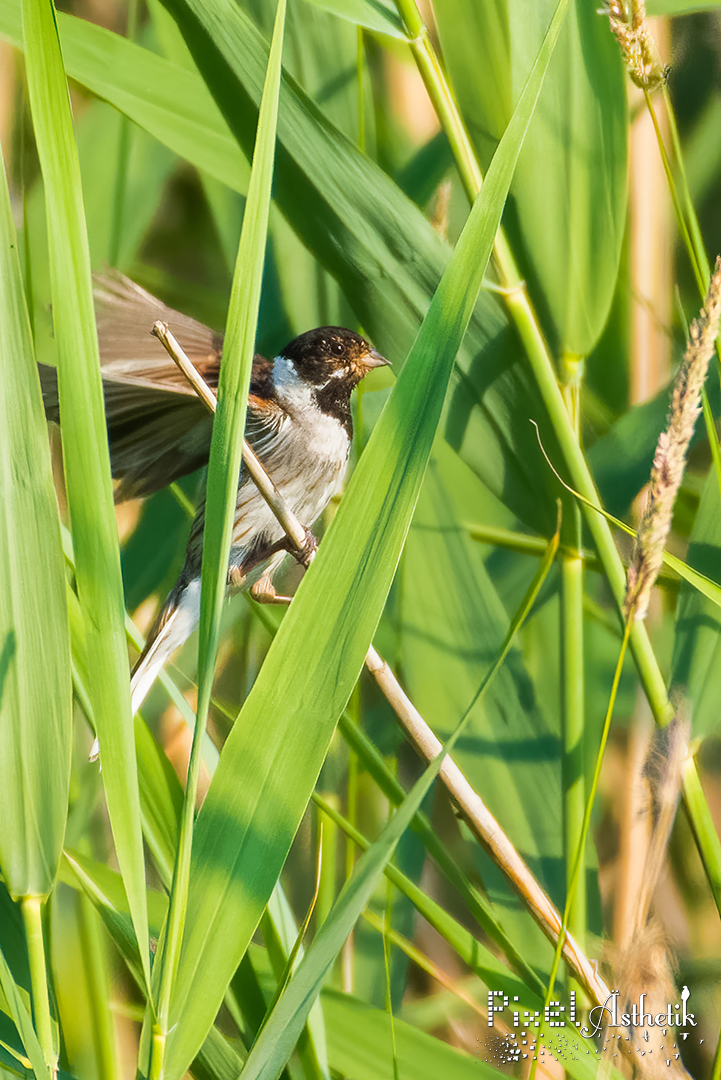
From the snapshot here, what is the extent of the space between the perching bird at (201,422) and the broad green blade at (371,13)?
306 mm

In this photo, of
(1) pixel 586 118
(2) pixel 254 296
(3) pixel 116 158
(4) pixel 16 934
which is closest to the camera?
(2) pixel 254 296

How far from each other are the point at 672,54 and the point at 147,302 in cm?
70

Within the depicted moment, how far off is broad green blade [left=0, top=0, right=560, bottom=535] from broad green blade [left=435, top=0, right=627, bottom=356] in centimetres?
10

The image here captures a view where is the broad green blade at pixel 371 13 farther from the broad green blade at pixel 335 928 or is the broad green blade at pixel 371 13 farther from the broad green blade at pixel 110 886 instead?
the broad green blade at pixel 110 886

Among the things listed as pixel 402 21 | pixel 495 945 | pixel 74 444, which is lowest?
pixel 495 945

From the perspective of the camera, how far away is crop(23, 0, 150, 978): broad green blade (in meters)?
0.51

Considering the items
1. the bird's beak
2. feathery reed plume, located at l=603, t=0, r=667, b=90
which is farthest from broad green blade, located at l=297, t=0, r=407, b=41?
the bird's beak

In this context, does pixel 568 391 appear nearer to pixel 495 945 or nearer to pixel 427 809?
pixel 427 809

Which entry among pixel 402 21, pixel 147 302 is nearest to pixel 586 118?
pixel 402 21

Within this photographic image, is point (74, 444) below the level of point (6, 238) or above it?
below

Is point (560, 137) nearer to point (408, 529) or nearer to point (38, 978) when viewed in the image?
point (408, 529)

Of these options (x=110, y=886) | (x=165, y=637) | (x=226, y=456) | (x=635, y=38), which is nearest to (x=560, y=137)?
(x=635, y=38)

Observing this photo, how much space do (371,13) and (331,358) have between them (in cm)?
35

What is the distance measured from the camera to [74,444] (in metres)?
0.52
